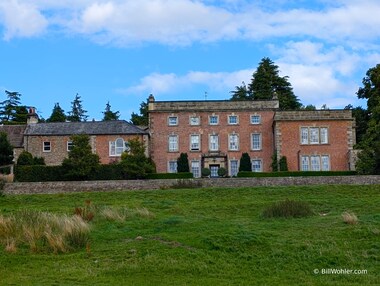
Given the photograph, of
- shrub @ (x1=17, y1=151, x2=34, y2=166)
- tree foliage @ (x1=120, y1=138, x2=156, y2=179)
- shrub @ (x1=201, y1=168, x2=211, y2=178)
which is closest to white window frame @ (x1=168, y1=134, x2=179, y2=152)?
shrub @ (x1=201, y1=168, x2=211, y2=178)

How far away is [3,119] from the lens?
7881 cm

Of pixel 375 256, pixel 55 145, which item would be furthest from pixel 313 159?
pixel 375 256

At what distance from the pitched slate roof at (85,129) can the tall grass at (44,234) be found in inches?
1413

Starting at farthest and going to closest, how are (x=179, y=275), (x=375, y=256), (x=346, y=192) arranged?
(x=346, y=192) < (x=375, y=256) < (x=179, y=275)

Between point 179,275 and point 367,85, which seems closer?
point 179,275

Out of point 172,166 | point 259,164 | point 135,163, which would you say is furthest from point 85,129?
point 259,164

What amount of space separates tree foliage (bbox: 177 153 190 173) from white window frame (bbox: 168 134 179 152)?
1.36m

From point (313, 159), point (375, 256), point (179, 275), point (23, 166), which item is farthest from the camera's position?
point (313, 159)

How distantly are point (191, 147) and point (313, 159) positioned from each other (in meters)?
11.0

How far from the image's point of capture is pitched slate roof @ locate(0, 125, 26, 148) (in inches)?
2035

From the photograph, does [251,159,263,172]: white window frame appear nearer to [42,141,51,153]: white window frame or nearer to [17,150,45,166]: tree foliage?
[42,141,51,153]: white window frame

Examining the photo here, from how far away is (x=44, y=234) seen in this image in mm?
13695

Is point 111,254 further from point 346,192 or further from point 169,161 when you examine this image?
point 169,161

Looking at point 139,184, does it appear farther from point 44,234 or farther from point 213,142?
point 44,234
